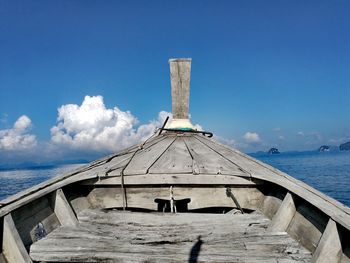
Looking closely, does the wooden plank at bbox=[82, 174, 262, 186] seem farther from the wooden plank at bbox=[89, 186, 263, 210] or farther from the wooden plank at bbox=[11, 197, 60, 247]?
the wooden plank at bbox=[11, 197, 60, 247]

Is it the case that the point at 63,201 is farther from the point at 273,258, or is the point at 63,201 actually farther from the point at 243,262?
the point at 273,258

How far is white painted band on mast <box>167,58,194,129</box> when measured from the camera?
8062mm

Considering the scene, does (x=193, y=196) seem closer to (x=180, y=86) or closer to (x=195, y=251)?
(x=195, y=251)

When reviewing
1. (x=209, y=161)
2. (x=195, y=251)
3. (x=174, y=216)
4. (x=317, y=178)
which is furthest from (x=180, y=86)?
(x=317, y=178)

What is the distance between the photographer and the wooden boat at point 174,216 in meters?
2.68

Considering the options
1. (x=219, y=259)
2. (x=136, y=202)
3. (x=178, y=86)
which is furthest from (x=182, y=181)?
(x=178, y=86)

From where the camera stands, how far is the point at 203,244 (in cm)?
293

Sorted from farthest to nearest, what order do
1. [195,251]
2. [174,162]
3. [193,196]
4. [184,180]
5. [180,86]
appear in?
1. [180,86]
2. [174,162]
3. [193,196]
4. [184,180]
5. [195,251]

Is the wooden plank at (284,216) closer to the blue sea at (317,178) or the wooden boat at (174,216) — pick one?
the wooden boat at (174,216)

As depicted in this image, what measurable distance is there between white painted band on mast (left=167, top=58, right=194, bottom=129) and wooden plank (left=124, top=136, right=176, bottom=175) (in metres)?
1.40

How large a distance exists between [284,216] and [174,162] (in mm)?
1925

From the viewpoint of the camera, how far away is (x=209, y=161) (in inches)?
188

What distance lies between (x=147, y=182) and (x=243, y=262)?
72.0 inches

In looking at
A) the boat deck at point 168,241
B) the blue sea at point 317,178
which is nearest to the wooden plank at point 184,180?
the boat deck at point 168,241
